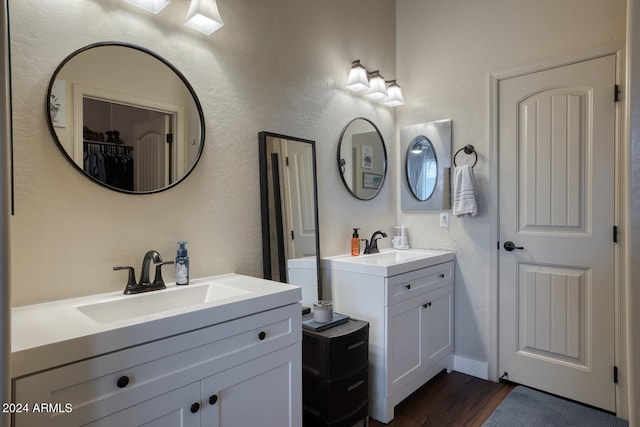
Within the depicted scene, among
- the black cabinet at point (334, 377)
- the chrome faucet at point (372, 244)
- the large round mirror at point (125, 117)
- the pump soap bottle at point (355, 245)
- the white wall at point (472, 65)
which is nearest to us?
the large round mirror at point (125, 117)

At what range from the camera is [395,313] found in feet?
7.09

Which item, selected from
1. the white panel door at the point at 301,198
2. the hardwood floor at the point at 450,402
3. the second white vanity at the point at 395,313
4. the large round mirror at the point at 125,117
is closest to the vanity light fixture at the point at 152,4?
the large round mirror at the point at 125,117

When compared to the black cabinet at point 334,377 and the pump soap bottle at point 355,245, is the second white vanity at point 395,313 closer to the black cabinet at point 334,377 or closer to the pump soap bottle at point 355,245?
the pump soap bottle at point 355,245

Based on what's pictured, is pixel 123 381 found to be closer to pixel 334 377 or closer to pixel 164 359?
pixel 164 359

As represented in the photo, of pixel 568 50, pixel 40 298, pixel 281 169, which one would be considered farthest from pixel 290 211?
pixel 568 50

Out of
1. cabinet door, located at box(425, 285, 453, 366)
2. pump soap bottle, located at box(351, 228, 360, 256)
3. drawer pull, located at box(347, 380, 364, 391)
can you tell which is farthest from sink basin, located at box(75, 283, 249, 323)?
cabinet door, located at box(425, 285, 453, 366)

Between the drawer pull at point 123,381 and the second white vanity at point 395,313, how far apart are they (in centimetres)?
143

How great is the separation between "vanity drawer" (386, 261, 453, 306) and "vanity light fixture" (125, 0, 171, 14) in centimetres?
179

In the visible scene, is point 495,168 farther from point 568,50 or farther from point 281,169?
point 281,169

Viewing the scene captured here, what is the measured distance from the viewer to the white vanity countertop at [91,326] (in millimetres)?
909

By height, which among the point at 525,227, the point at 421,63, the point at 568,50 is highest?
the point at 421,63

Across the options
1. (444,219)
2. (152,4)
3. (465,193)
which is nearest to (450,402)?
(444,219)

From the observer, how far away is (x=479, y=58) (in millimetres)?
2736

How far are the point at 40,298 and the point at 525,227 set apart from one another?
9.21 feet
